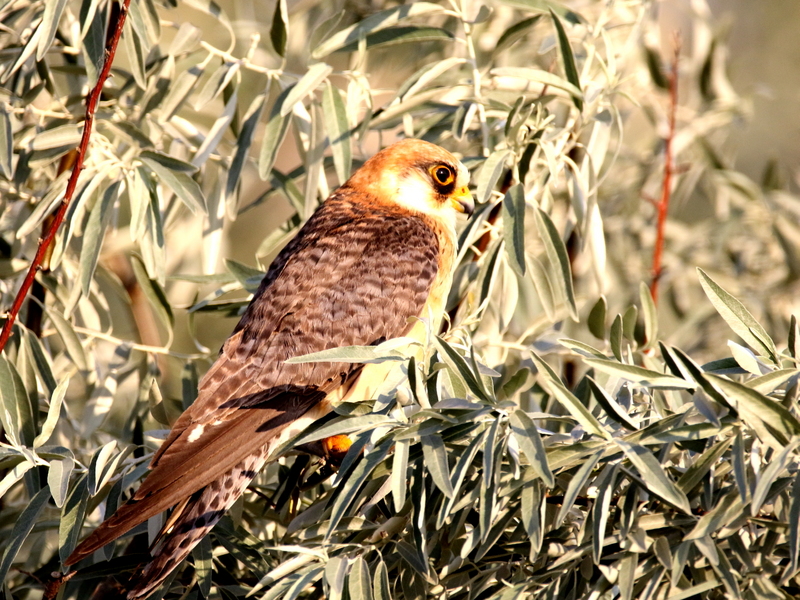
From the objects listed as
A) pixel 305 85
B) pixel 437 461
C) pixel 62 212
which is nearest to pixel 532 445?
pixel 437 461

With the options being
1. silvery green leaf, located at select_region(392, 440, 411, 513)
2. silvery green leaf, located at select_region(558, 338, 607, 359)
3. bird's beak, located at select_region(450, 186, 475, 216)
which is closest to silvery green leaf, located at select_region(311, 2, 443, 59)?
bird's beak, located at select_region(450, 186, 475, 216)

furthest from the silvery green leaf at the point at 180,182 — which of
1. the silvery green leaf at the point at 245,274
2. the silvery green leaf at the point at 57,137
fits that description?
the silvery green leaf at the point at 245,274

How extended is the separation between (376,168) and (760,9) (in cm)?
632

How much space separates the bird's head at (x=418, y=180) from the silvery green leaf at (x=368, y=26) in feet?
1.81

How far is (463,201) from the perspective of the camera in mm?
3520

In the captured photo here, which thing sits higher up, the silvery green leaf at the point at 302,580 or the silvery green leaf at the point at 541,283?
the silvery green leaf at the point at 541,283

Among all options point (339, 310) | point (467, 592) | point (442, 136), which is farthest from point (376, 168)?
point (467, 592)

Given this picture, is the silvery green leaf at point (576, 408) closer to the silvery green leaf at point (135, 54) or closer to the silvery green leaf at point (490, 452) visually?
the silvery green leaf at point (490, 452)

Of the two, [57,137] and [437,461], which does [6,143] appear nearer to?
[57,137]

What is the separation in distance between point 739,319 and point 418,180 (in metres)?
1.88

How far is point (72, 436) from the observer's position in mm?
3027

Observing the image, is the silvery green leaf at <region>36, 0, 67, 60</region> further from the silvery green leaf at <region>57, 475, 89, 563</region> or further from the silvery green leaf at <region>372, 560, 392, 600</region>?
the silvery green leaf at <region>372, 560, 392, 600</region>

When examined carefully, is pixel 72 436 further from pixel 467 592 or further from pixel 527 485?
pixel 527 485

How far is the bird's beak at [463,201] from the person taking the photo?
138 inches
